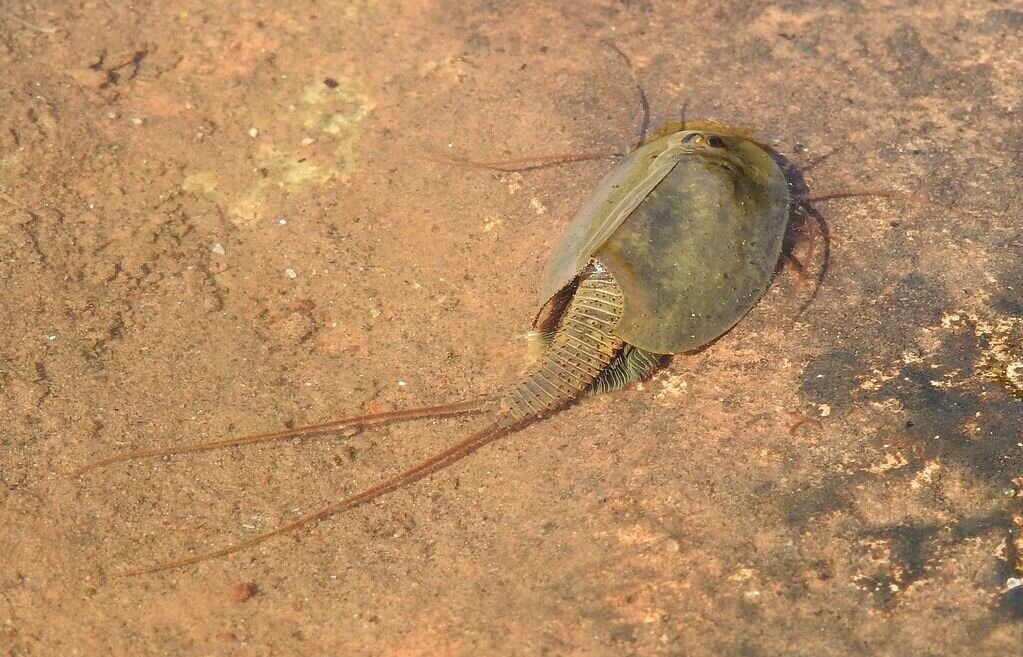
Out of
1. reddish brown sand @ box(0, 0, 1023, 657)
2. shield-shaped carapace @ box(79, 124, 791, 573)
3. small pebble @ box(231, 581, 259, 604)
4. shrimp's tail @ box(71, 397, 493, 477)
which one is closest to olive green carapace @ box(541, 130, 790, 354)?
shield-shaped carapace @ box(79, 124, 791, 573)

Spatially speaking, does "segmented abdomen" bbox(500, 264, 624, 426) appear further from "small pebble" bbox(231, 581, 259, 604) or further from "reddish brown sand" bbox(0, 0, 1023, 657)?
"small pebble" bbox(231, 581, 259, 604)

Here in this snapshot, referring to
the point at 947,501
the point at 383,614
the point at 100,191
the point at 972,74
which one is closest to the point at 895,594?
the point at 947,501

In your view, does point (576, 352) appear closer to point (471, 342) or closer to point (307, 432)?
point (471, 342)

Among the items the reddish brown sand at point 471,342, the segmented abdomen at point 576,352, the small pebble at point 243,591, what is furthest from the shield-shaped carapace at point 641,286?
the small pebble at point 243,591

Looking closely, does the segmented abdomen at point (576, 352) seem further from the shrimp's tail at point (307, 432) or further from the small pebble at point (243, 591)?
the small pebble at point (243, 591)

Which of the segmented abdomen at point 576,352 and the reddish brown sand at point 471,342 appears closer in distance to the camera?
the reddish brown sand at point 471,342

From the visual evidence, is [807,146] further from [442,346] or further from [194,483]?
[194,483]
